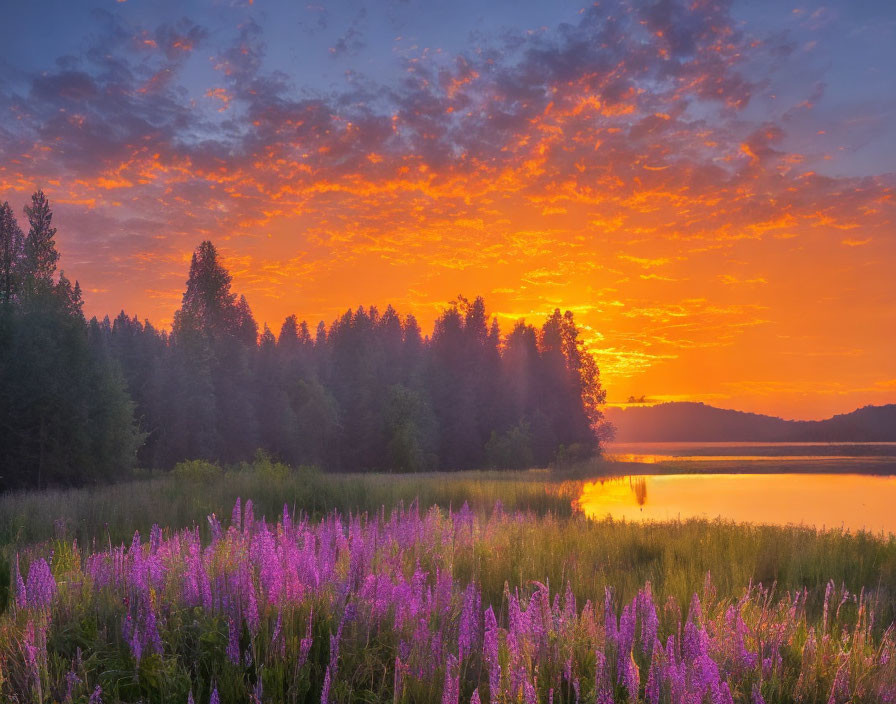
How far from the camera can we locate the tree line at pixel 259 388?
2750 cm

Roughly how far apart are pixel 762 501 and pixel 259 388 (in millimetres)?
39558

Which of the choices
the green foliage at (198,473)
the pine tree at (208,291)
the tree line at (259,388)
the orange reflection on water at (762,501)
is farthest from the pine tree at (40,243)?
the orange reflection on water at (762,501)

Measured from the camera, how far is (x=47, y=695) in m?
3.32

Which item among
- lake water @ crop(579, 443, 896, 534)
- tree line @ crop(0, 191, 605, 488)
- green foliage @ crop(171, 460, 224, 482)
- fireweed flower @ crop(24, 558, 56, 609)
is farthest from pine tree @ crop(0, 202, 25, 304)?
fireweed flower @ crop(24, 558, 56, 609)

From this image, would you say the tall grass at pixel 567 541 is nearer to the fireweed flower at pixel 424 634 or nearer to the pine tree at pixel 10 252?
the fireweed flower at pixel 424 634

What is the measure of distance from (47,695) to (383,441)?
167 ft

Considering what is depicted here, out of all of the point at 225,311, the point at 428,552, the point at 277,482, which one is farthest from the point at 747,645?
the point at 225,311

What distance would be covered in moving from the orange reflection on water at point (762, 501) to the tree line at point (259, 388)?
62.1 ft

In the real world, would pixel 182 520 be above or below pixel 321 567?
below

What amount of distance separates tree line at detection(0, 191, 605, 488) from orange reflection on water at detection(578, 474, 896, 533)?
18.9m

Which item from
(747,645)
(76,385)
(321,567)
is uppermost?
(76,385)

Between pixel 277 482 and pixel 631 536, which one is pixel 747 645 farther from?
pixel 277 482

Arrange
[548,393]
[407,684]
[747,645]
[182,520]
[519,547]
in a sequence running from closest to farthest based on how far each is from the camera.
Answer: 1. [407,684]
2. [747,645]
3. [519,547]
4. [182,520]
5. [548,393]

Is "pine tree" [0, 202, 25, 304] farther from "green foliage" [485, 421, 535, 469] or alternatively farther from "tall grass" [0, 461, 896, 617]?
"green foliage" [485, 421, 535, 469]
